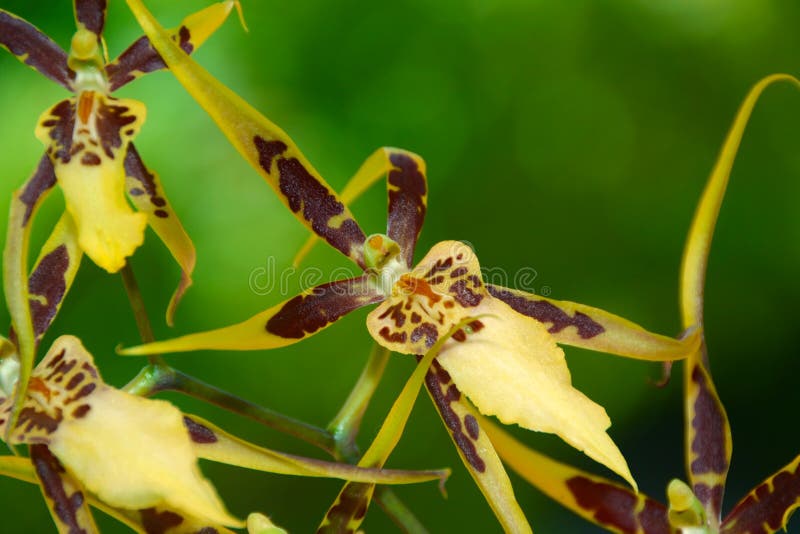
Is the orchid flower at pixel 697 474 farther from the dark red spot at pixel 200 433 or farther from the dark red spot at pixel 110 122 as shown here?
the dark red spot at pixel 110 122

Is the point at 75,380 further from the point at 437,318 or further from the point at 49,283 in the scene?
the point at 437,318

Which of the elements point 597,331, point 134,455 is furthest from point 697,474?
point 134,455

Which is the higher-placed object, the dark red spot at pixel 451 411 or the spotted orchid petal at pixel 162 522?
the dark red spot at pixel 451 411

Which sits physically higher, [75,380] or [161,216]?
[161,216]

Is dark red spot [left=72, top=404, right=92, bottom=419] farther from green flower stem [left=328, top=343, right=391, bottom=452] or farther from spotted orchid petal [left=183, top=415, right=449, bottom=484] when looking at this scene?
green flower stem [left=328, top=343, right=391, bottom=452]

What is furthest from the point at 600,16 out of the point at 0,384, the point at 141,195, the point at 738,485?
the point at 0,384

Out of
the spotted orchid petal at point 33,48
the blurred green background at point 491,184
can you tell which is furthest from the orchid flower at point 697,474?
the blurred green background at point 491,184

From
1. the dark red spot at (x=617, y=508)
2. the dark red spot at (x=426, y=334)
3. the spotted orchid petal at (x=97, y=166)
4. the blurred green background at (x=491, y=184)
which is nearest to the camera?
the spotted orchid petal at (x=97, y=166)

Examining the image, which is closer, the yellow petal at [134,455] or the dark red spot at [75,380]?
the yellow petal at [134,455]
